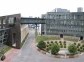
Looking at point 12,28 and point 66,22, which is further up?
point 66,22

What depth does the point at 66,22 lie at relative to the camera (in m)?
87.9

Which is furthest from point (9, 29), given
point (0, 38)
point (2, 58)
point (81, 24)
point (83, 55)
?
point (81, 24)

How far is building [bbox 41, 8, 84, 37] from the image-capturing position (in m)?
87.8

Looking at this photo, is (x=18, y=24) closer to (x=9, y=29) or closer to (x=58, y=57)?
(x=9, y=29)

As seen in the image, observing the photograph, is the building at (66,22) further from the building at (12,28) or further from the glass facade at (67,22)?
the building at (12,28)

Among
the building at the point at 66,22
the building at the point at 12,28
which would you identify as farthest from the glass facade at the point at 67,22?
the building at the point at 12,28

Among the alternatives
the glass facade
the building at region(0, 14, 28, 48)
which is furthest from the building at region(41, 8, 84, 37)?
the building at region(0, 14, 28, 48)

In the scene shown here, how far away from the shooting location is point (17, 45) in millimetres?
67938

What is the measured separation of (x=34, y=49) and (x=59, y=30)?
25829 mm

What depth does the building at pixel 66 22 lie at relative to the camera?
288 ft

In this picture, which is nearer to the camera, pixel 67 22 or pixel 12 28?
pixel 12 28

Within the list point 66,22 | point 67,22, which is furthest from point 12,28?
point 67,22

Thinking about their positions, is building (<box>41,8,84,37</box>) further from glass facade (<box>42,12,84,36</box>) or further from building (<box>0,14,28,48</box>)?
building (<box>0,14,28,48</box>)

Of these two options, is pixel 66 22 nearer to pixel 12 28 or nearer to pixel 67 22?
pixel 67 22
